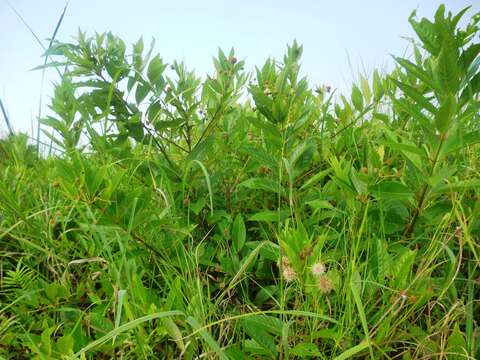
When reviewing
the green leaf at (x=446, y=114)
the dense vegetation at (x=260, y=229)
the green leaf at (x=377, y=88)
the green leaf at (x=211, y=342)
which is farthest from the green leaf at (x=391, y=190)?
the green leaf at (x=377, y=88)

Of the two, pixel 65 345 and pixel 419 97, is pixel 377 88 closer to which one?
pixel 419 97

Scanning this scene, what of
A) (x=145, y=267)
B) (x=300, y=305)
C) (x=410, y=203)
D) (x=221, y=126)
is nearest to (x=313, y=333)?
(x=300, y=305)

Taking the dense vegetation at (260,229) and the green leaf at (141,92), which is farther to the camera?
the green leaf at (141,92)

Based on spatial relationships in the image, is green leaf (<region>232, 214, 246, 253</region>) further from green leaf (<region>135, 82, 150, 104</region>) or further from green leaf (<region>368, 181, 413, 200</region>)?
green leaf (<region>135, 82, 150, 104</region>)

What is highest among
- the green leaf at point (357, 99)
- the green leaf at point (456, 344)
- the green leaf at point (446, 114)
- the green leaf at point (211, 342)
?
the green leaf at point (357, 99)

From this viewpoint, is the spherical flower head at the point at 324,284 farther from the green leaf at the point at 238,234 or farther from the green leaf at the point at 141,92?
the green leaf at the point at 141,92

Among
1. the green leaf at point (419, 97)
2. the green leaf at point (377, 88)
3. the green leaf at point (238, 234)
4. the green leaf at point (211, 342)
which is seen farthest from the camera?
the green leaf at point (377, 88)

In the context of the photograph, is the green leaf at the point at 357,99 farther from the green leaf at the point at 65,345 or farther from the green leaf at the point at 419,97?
the green leaf at the point at 65,345

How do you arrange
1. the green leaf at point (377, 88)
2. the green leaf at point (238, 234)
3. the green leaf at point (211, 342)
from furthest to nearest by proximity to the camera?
the green leaf at point (377, 88), the green leaf at point (238, 234), the green leaf at point (211, 342)

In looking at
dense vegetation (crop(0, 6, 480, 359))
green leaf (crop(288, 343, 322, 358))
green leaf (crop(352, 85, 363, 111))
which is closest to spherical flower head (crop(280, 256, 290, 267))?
dense vegetation (crop(0, 6, 480, 359))

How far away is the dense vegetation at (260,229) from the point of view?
0.96m

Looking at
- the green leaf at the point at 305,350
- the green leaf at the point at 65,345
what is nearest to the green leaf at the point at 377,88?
the green leaf at the point at 305,350

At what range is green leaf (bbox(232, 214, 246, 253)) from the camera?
1.27 metres

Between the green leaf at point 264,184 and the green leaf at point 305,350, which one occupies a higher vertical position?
the green leaf at point 264,184
